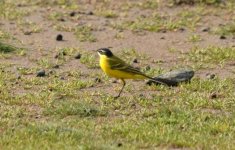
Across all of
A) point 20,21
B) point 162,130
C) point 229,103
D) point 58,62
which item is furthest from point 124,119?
point 20,21

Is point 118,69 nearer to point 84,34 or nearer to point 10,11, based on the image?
point 84,34

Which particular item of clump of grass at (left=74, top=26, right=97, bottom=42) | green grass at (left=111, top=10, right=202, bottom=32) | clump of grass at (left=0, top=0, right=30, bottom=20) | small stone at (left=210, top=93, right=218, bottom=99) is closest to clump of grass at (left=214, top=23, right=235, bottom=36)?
green grass at (left=111, top=10, right=202, bottom=32)

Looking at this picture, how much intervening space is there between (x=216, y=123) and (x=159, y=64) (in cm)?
348

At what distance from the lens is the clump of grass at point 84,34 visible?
1334cm

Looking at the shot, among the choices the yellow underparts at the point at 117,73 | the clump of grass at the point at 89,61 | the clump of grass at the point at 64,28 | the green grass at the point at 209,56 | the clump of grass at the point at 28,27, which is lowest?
the green grass at the point at 209,56

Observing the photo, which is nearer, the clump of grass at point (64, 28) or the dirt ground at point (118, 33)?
the dirt ground at point (118, 33)

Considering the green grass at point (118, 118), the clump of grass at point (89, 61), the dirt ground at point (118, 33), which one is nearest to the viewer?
the green grass at point (118, 118)

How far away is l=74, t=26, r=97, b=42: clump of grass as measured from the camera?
13341 millimetres

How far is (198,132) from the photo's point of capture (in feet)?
27.1

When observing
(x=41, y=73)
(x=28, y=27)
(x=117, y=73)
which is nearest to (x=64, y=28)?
(x=28, y=27)

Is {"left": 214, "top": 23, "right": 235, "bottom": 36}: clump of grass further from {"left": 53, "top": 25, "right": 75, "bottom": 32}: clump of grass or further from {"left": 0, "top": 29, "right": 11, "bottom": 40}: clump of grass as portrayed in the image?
{"left": 0, "top": 29, "right": 11, "bottom": 40}: clump of grass

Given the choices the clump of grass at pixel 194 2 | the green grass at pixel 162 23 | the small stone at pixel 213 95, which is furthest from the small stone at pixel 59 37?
the small stone at pixel 213 95

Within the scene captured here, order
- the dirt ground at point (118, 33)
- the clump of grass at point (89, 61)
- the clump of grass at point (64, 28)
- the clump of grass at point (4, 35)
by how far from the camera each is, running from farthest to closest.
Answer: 1. the clump of grass at point (64, 28)
2. the clump of grass at point (4, 35)
3. the dirt ground at point (118, 33)
4. the clump of grass at point (89, 61)

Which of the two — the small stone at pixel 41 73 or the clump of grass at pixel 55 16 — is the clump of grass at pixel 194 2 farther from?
the small stone at pixel 41 73
